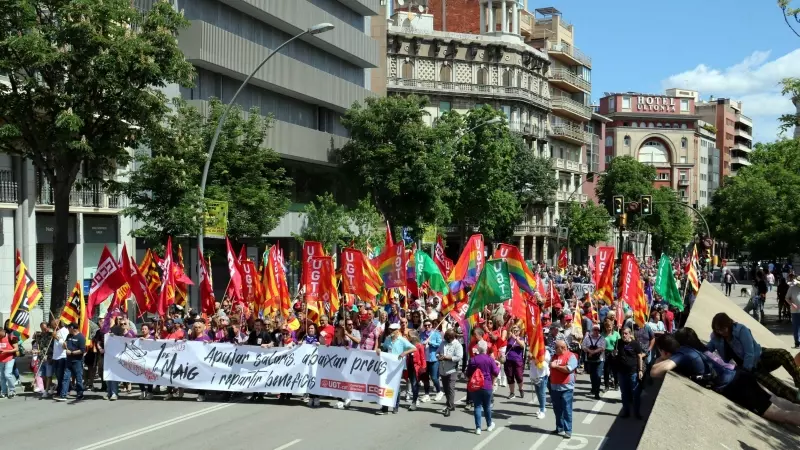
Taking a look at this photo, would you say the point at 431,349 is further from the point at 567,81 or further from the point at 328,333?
the point at 567,81

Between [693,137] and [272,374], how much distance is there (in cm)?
13048

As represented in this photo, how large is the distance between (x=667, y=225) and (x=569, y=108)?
21.5m

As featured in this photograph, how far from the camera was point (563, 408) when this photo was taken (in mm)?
13695

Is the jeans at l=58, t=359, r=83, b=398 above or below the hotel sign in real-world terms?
below

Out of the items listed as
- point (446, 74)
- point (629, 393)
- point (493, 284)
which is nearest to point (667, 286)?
point (493, 284)

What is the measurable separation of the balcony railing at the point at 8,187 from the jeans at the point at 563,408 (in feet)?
61.4

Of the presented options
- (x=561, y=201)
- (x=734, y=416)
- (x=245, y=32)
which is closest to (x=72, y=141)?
(x=734, y=416)

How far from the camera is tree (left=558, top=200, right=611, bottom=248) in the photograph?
253 feet

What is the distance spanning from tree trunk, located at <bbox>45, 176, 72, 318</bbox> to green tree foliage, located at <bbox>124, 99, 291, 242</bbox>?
225cm

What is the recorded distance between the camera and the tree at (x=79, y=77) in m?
18.7

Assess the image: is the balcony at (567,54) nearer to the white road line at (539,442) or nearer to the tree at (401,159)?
the tree at (401,159)

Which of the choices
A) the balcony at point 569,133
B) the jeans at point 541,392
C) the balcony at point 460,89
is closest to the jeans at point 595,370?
the jeans at point 541,392

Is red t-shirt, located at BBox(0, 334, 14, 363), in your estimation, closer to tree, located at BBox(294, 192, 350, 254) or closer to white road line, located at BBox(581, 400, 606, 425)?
white road line, located at BBox(581, 400, 606, 425)

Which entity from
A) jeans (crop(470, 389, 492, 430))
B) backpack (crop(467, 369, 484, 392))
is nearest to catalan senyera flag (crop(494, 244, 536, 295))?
jeans (crop(470, 389, 492, 430))
